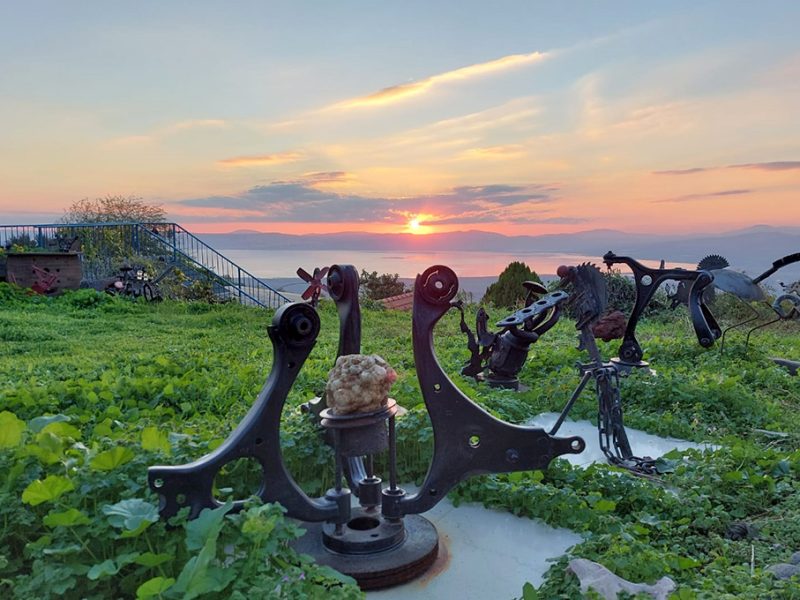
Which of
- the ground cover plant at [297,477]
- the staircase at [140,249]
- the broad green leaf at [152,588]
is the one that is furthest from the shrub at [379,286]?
the broad green leaf at [152,588]

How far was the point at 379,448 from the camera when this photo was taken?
2.42 meters

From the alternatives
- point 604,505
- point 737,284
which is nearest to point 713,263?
point 737,284

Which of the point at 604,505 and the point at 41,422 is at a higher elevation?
the point at 41,422

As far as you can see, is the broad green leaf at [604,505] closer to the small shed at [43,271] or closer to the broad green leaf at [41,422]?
the broad green leaf at [41,422]

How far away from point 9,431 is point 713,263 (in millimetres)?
5959

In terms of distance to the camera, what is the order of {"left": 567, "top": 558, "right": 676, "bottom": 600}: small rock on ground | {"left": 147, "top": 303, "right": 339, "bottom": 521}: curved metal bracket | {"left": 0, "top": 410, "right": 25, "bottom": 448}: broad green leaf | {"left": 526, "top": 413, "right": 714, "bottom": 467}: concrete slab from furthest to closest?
{"left": 526, "top": 413, "right": 714, "bottom": 467}: concrete slab
{"left": 0, "top": 410, "right": 25, "bottom": 448}: broad green leaf
{"left": 147, "top": 303, "right": 339, "bottom": 521}: curved metal bracket
{"left": 567, "top": 558, "right": 676, "bottom": 600}: small rock on ground

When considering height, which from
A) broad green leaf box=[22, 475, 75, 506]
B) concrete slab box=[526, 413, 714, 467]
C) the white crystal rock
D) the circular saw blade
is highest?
the circular saw blade

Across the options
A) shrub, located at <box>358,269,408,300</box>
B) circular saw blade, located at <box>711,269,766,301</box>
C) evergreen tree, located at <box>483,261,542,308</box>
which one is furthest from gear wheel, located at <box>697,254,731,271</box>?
shrub, located at <box>358,269,408,300</box>

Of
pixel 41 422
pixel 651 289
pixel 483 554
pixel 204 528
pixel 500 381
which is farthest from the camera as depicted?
pixel 500 381

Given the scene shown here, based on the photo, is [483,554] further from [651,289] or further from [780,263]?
[780,263]

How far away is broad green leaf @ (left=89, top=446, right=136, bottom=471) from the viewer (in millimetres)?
2107

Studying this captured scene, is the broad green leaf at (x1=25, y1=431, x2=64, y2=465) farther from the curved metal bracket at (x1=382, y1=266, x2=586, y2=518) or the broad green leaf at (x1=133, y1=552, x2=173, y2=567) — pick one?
the curved metal bracket at (x1=382, y1=266, x2=586, y2=518)

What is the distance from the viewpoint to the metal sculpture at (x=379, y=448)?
2.25 meters

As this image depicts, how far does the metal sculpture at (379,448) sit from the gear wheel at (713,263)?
4295 mm
